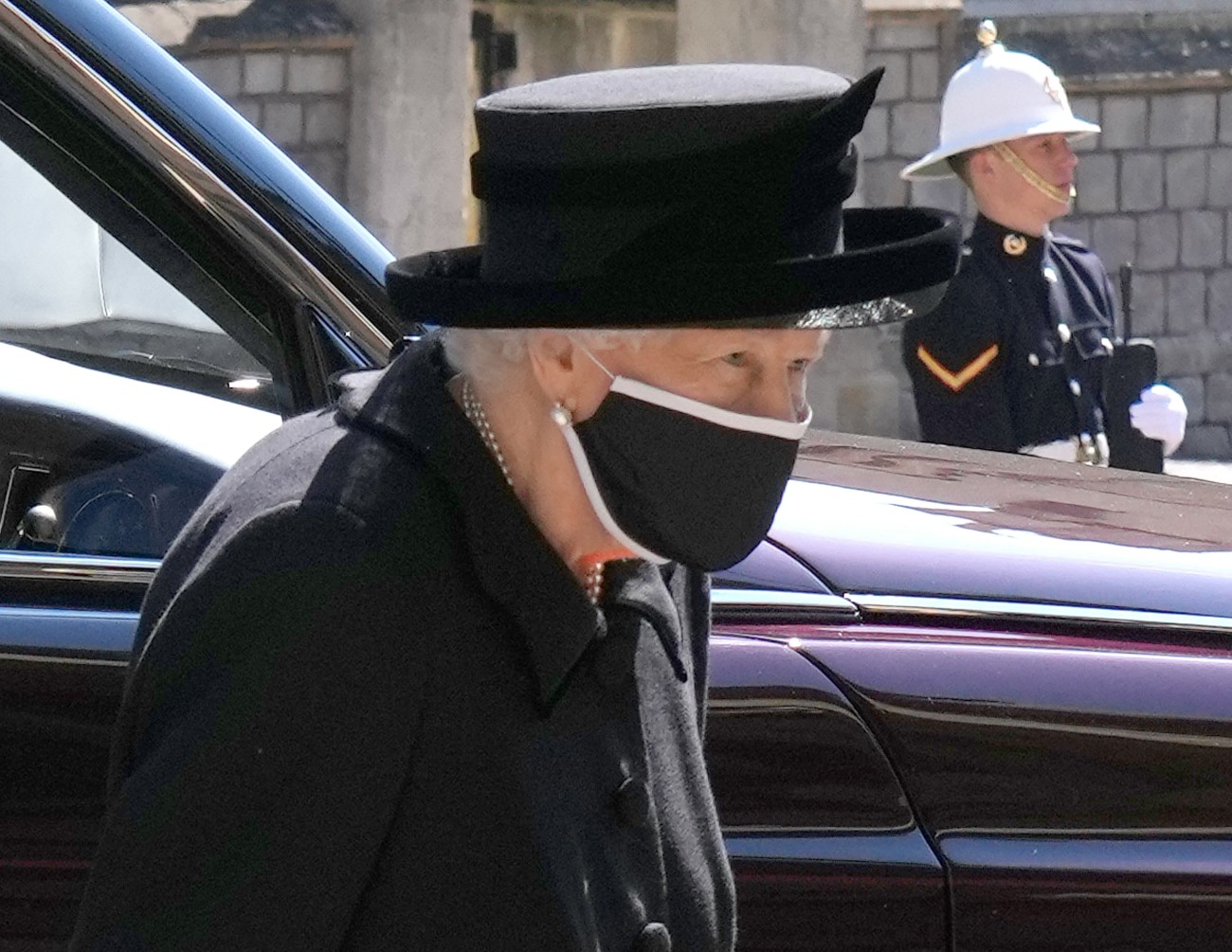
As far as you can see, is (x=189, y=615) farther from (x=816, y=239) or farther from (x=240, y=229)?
(x=240, y=229)

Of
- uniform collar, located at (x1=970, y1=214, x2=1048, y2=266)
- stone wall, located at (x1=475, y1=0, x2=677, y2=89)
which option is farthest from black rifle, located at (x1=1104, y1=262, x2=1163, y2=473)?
stone wall, located at (x1=475, y1=0, x2=677, y2=89)

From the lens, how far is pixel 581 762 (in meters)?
1.60

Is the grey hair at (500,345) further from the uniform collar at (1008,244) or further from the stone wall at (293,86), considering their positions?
the stone wall at (293,86)

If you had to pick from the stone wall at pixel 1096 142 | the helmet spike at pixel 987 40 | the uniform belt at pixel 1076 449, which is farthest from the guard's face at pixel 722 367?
the stone wall at pixel 1096 142

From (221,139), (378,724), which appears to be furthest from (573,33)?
(378,724)

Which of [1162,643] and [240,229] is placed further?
[1162,643]

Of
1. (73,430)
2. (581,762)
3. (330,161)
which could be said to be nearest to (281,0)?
(330,161)

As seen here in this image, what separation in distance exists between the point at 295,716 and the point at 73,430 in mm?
903

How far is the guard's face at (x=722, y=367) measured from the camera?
5.35 feet

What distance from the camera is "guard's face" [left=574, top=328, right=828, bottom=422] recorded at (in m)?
1.63

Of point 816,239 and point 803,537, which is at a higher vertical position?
point 816,239

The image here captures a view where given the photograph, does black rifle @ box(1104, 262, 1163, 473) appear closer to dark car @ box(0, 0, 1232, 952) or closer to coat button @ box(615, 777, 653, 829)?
dark car @ box(0, 0, 1232, 952)

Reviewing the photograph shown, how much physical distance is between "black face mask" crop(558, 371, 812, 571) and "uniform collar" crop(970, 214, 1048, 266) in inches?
113

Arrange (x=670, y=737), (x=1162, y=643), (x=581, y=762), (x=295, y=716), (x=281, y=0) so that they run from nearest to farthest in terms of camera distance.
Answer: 1. (x=295, y=716)
2. (x=581, y=762)
3. (x=670, y=737)
4. (x=1162, y=643)
5. (x=281, y=0)
